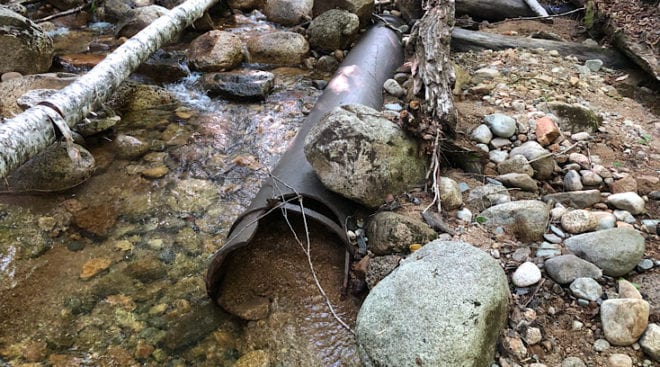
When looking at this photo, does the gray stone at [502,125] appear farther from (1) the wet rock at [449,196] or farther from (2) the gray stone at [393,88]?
(2) the gray stone at [393,88]

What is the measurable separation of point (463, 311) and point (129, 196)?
10.0ft

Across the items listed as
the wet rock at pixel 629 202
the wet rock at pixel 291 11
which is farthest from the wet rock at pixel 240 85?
the wet rock at pixel 629 202

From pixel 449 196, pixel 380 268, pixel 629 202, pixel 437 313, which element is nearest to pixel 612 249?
pixel 629 202

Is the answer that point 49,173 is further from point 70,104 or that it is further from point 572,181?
point 572,181

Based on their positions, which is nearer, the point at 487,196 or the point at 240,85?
the point at 487,196

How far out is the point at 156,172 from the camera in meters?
4.24

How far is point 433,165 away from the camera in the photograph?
3336 millimetres

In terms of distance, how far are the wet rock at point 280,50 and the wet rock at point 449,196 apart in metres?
3.93

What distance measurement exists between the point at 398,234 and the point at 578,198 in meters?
1.32

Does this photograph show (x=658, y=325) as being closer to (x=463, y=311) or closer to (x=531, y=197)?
(x=463, y=311)

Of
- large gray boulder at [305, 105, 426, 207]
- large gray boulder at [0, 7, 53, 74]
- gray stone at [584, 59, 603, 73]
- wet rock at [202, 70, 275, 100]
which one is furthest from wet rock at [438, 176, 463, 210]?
large gray boulder at [0, 7, 53, 74]

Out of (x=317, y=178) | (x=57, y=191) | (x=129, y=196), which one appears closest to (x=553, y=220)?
(x=317, y=178)

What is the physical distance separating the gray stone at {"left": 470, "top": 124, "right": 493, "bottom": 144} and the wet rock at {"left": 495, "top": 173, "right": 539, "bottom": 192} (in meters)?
0.52

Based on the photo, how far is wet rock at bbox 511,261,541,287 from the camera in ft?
8.30
